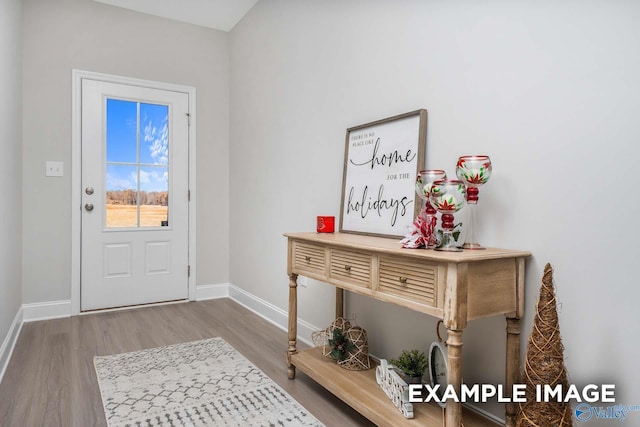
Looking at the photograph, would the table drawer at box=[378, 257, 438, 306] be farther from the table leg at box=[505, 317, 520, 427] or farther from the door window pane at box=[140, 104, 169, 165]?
the door window pane at box=[140, 104, 169, 165]

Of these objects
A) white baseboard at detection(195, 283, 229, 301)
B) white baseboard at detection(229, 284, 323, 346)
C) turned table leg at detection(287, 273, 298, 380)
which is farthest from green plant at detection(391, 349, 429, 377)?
white baseboard at detection(195, 283, 229, 301)

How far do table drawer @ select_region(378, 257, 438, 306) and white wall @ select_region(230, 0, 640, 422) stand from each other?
0.39 meters

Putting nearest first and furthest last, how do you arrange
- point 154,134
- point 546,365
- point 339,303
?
point 546,365 → point 339,303 → point 154,134

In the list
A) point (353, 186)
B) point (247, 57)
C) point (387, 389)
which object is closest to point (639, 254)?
point (387, 389)

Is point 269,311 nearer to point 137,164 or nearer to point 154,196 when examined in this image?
point 154,196

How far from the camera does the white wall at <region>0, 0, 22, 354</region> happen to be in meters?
2.36

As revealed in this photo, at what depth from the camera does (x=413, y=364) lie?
68.9 inches

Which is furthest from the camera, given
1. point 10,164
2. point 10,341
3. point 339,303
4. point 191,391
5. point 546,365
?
point 10,164

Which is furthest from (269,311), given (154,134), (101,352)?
(154,134)

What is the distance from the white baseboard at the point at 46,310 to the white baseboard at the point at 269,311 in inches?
54.0

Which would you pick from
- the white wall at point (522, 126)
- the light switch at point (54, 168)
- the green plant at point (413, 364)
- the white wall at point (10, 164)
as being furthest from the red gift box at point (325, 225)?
the light switch at point (54, 168)

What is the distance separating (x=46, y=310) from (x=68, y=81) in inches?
73.2

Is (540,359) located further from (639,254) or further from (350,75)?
(350,75)

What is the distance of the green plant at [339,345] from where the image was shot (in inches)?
81.0
